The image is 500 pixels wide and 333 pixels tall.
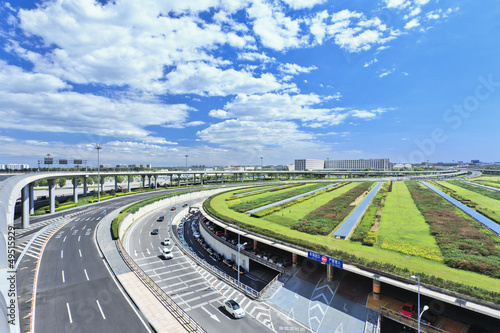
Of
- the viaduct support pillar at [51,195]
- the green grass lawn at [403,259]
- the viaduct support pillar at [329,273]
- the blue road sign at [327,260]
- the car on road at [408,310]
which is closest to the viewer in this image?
the green grass lawn at [403,259]

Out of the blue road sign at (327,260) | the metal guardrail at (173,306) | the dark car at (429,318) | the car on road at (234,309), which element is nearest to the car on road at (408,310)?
the dark car at (429,318)

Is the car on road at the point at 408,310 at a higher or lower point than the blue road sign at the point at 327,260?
lower

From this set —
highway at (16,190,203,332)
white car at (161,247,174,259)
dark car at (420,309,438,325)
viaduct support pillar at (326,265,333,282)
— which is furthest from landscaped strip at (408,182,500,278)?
white car at (161,247,174,259)

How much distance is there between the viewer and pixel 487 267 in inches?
904

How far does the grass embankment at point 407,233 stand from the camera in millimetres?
28203

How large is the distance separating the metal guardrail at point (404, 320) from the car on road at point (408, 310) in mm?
340

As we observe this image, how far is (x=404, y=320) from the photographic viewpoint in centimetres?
2192

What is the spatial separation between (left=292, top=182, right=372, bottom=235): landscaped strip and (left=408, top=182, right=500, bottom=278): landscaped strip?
1388cm

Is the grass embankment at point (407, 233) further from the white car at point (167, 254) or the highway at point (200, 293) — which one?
the white car at point (167, 254)

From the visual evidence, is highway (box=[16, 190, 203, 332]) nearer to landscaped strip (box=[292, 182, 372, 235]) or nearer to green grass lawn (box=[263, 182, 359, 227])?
landscaped strip (box=[292, 182, 372, 235])

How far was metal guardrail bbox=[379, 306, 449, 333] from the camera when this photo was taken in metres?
20.5

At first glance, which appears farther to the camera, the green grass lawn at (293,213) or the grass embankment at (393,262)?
the green grass lawn at (293,213)

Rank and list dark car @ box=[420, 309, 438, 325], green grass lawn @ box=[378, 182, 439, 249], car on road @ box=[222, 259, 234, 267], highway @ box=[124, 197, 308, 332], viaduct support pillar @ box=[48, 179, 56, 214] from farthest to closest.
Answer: viaduct support pillar @ box=[48, 179, 56, 214] < car on road @ box=[222, 259, 234, 267] < green grass lawn @ box=[378, 182, 439, 249] < highway @ box=[124, 197, 308, 332] < dark car @ box=[420, 309, 438, 325]

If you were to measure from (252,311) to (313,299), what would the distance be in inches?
284
